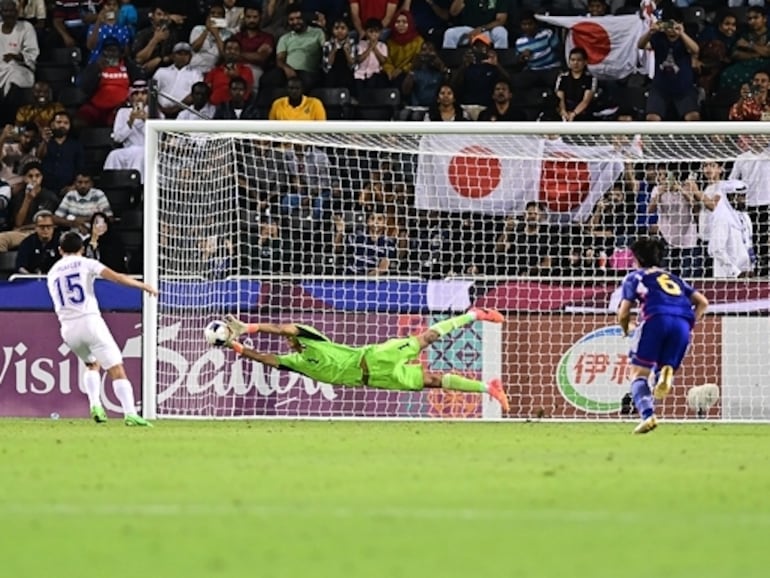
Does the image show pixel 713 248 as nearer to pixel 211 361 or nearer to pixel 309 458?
pixel 211 361

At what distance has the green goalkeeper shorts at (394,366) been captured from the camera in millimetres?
16969

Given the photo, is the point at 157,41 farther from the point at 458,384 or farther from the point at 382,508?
the point at 382,508

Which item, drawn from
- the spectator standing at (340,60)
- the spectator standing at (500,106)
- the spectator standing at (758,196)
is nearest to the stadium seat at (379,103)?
the spectator standing at (340,60)

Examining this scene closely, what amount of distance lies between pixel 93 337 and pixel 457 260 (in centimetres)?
432

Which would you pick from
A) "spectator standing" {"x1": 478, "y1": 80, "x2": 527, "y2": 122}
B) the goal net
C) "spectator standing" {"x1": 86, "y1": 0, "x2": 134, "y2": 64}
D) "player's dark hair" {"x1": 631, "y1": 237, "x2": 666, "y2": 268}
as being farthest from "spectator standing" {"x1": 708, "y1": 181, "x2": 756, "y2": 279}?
"spectator standing" {"x1": 86, "y1": 0, "x2": 134, "y2": 64}

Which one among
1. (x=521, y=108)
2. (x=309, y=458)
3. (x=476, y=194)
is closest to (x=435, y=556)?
(x=309, y=458)

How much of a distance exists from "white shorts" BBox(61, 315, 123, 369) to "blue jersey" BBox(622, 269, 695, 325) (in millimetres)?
4996

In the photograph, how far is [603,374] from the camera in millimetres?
19328

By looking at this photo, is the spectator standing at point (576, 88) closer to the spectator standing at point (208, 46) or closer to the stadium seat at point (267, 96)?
the stadium seat at point (267, 96)

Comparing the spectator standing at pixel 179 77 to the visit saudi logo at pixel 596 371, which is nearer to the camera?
the visit saudi logo at pixel 596 371

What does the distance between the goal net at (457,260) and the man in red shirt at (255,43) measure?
3849 mm

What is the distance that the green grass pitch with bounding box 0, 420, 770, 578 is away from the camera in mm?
6613

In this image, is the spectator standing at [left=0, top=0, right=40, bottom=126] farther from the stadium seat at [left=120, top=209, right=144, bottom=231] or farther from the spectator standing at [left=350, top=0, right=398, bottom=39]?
the spectator standing at [left=350, top=0, right=398, bottom=39]

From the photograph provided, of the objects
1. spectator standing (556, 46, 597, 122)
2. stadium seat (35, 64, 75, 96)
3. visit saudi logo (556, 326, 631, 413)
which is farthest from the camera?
stadium seat (35, 64, 75, 96)
